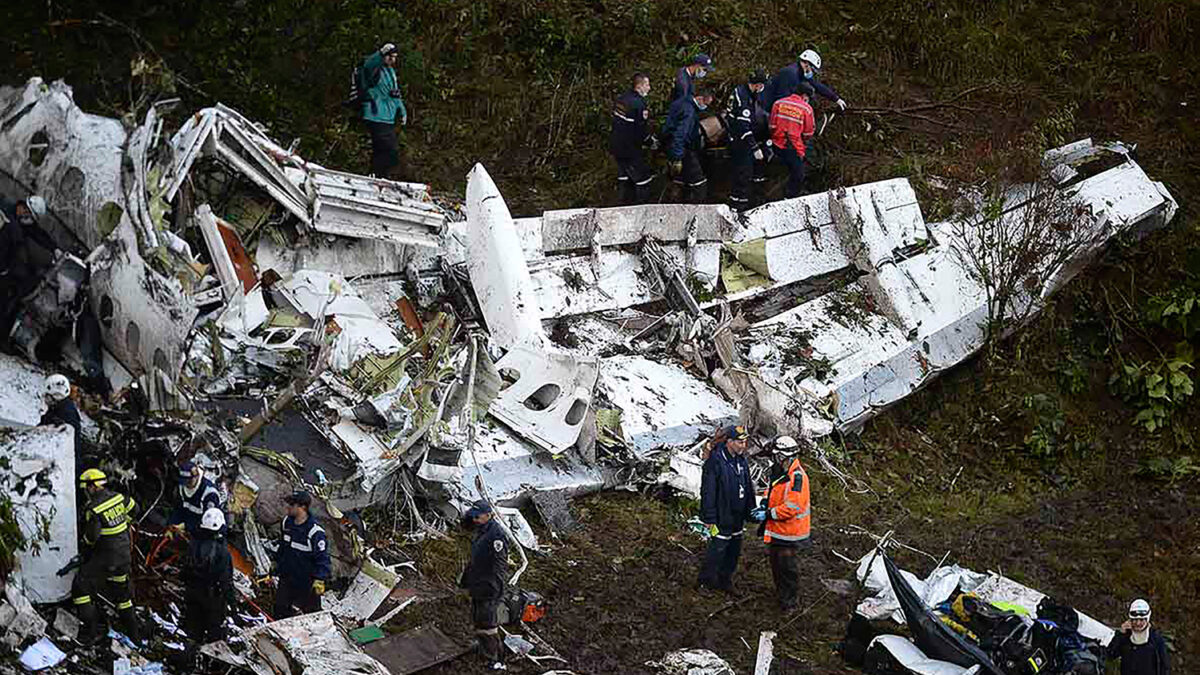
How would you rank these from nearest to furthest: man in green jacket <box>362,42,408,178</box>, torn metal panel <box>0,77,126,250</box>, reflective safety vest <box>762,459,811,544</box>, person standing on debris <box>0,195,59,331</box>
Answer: reflective safety vest <box>762,459,811,544</box>
person standing on debris <box>0,195,59,331</box>
torn metal panel <box>0,77,126,250</box>
man in green jacket <box>362,42,408,178</box>

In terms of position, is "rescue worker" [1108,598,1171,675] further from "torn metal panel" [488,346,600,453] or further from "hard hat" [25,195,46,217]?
"hard hat" [25,195,46,217]

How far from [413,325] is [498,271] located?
28.6 inches

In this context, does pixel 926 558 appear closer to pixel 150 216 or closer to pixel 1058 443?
pixel 1058 443

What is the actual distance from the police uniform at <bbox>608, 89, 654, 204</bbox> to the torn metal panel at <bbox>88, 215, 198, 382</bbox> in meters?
4.70

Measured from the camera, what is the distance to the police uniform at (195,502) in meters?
7.31

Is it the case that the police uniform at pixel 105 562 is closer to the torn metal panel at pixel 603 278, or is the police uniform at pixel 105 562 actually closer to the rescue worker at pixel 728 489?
the rescue worker at pixel 728 489

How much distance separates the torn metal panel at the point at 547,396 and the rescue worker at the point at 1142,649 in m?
3.69

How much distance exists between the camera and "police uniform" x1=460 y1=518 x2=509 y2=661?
757cm

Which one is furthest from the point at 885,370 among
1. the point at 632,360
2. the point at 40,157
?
the point at 40,157

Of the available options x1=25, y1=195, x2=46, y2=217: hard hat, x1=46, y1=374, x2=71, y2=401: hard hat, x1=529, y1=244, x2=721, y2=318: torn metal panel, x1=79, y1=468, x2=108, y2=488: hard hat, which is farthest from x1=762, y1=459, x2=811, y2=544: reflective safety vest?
x1=25, y1=195, x2=46, y2=217: hard hat

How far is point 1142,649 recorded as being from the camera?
7648mm

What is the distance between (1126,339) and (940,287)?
173 cm

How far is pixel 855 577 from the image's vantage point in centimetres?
937

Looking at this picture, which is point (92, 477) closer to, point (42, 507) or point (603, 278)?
point (42, 507)
